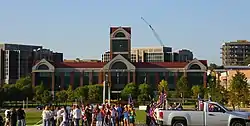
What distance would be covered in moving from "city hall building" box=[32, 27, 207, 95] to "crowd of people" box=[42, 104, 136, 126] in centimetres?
11386

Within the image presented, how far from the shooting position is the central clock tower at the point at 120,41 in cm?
15638

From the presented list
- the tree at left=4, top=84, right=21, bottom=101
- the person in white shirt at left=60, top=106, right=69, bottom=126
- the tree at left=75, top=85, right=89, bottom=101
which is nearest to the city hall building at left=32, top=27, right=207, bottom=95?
the tree at left=75, top=85, right=89, bottom=101

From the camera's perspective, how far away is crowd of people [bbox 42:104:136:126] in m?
31.0

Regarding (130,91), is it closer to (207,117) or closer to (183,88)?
(183,88)

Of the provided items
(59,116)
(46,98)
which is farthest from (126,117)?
(46,98)

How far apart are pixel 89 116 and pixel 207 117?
8436mm

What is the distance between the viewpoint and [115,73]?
492ft

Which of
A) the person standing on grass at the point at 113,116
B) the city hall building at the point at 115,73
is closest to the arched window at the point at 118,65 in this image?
the city hall building at the point at 115,73

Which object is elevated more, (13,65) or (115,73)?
(13,65)

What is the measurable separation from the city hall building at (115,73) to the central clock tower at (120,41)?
6210mm

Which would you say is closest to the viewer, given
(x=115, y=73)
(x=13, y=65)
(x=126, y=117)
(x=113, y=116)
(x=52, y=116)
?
(x=52, y=116)

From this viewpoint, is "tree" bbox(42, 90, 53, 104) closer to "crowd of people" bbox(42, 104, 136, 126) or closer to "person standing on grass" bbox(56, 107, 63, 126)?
"crowd of people" bbox(42, 104, 136, 126)

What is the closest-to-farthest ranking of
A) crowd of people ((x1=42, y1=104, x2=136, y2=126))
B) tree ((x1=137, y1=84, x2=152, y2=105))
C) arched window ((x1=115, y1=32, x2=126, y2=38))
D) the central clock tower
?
crowd of people ((x1=42, y1=104, x2=136, y2=126)), tree ((x1=137, y1=84, x2=152, y2=105)), the central clock tower, arched window ((x1=115, y1=32, x2=126, y2=38))

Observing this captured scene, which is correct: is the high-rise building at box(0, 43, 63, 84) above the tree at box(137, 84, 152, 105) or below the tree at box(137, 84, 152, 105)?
above
